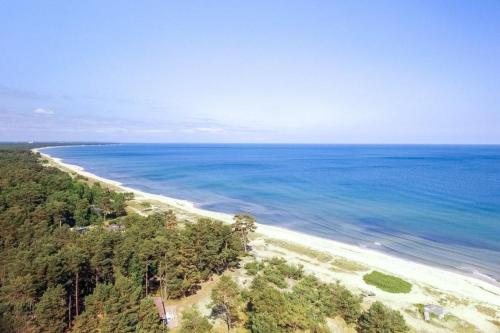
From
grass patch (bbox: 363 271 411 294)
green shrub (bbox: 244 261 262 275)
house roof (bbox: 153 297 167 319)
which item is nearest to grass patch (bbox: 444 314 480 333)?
grass patch (bbox: 363 271 411 294)

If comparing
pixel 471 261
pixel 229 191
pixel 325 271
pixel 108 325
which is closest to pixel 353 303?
pixel 325 271

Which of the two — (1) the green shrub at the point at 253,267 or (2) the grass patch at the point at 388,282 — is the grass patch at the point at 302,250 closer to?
(2) the grass patch at the point at 388,282

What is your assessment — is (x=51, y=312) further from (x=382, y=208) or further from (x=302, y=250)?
(x=382, y=208)

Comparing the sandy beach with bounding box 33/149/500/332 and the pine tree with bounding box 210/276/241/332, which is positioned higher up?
the pine tree with bounding box 210/276/241/332

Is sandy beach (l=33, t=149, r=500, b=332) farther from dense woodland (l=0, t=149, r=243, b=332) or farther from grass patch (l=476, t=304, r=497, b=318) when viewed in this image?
dense woodland (l=0, t=149, r=243, b=332)

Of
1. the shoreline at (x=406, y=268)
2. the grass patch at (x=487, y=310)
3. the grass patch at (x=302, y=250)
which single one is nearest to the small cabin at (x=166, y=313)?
the grass patch at (x=302, y=250)

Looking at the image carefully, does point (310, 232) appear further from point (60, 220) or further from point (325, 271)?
point (60, 220)

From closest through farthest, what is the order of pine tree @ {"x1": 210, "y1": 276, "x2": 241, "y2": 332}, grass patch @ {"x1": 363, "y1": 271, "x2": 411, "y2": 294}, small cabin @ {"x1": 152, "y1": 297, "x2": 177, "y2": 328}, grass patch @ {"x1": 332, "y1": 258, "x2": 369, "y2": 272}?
pine tree @ {"x1": 210, "y1": 276, "x2": 241, "y2": 332} < small cabin @ {"x1": 152, "y1": 297, "x2": 177, "y2": 328} < grass patch @ {"x1": 363, "y1": 271, "x2": 411, "y2": 294} < grass patch @ {"x1": 332, "y1": 258, "x2": 369, "y2": 272}
